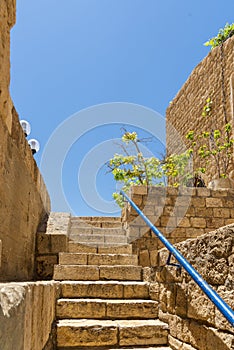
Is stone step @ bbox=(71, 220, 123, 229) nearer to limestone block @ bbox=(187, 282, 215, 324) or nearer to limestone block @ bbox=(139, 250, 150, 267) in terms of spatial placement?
limestone block @ bbox=(139, 250, 150, 267)

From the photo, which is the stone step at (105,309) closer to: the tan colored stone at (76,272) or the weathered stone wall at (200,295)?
the weathered stone wall at (200,295)

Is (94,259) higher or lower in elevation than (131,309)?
higher

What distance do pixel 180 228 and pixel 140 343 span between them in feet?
8.69

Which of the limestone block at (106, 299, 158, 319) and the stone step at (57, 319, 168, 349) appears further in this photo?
the limestone block at (106, 299, 158, 319)

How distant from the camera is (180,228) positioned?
5348 millimetres

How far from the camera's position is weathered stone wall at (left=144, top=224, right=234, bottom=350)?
2012 millimetres

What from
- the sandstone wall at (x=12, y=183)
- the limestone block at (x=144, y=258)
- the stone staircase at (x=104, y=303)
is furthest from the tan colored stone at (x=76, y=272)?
the limestone block at (x=144, y=258)

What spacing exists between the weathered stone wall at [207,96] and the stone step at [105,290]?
4.99m

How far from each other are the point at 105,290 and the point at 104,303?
0.29 meters

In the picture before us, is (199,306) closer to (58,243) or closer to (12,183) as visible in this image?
(12,183)

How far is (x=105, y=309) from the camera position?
325 cm

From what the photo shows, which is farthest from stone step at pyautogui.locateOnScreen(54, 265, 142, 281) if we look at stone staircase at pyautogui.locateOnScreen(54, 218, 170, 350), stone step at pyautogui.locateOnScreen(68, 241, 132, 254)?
stone step at pyautogui.locateOnScreen(68, 241, 132, 254)

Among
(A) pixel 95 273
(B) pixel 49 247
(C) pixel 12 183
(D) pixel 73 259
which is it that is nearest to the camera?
(C) pixel 12 183

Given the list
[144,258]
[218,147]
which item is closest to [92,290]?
[144,258]
